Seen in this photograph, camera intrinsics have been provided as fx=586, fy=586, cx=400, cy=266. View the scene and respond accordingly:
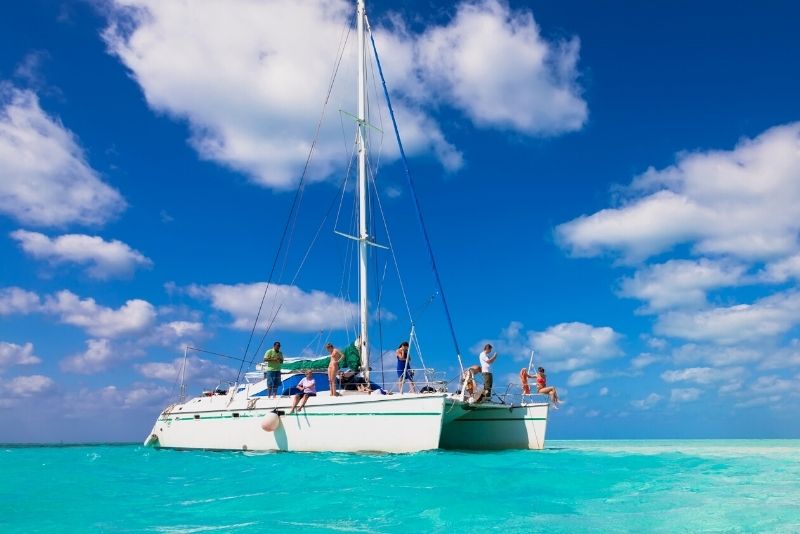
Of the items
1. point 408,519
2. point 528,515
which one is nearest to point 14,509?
point 408,519

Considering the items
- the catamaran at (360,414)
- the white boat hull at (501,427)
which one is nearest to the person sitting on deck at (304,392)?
the catamaran at (360,414)

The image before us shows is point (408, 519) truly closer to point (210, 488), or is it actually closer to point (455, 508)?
point (455, 508)

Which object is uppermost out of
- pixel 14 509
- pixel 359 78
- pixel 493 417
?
pixel 359 78

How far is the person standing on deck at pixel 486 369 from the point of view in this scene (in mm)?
17656

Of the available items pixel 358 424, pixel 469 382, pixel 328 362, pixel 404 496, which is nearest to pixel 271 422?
pixel 358 424

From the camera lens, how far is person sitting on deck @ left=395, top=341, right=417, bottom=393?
16359mm

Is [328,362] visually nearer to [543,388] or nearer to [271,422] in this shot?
[271,422]

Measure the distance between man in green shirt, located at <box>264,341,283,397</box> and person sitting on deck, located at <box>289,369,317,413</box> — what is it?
142 cm

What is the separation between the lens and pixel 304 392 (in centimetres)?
1692

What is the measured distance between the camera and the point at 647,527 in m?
7.43

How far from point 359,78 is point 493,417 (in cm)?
1296

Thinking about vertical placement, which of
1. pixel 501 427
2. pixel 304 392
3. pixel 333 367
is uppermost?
pixel 333 367

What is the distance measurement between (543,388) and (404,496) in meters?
9.40

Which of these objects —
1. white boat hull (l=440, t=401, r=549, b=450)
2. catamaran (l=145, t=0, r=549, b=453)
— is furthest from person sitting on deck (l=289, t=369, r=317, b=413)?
white boat hull (l=440, t=401, r=549, b=450)
